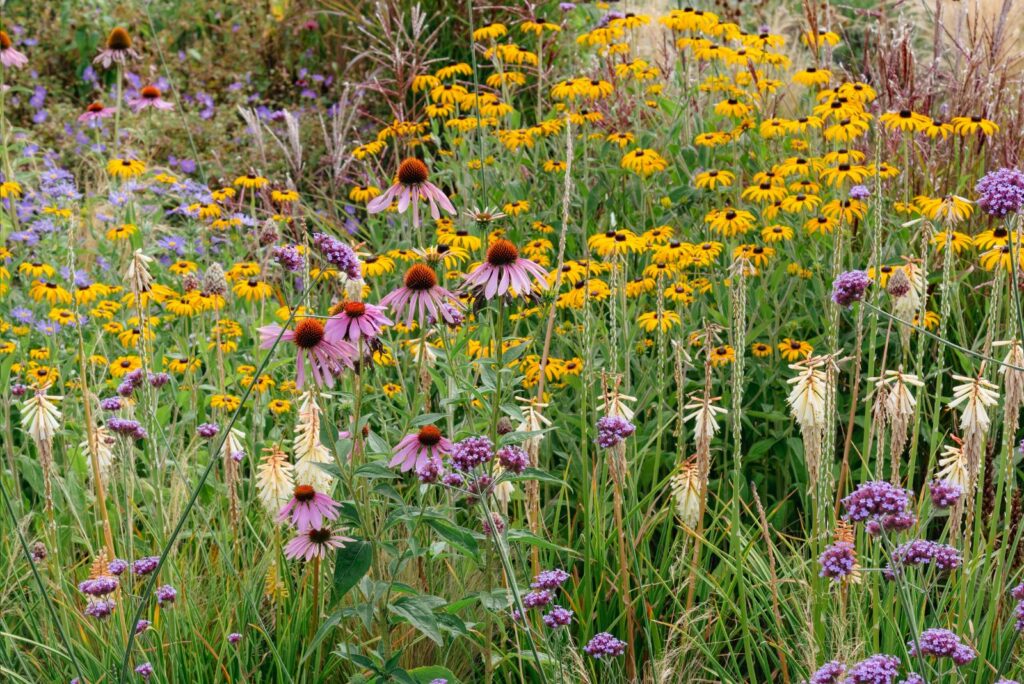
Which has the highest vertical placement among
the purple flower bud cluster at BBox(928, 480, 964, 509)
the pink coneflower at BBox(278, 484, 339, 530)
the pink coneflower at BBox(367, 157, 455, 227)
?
the pink coneflower at BBox(367, 157, 455, 227)

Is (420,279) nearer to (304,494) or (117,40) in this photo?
(304,494)

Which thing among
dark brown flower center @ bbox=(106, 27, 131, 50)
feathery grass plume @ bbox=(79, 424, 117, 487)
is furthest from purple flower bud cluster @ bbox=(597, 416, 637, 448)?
dark brown flower center @ bbox=(106, 27, 131, 50)

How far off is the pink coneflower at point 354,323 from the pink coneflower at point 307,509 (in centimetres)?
31

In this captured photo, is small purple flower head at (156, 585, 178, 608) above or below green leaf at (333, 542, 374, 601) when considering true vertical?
below

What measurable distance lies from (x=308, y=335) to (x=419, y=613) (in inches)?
24.3

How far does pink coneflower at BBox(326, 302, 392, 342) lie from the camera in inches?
83.6

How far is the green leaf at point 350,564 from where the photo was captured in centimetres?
220

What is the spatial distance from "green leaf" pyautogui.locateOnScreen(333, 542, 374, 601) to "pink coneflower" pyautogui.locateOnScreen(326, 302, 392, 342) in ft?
1.42

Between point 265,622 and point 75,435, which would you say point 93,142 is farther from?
point 265,622

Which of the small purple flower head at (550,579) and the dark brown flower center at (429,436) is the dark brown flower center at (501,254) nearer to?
the dark brown flower center at (429,436)

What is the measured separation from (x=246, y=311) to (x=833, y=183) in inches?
104

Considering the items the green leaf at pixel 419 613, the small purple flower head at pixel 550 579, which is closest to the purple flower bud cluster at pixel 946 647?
the small purple flower head at pixel 550 579

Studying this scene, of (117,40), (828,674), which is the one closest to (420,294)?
(828,674)

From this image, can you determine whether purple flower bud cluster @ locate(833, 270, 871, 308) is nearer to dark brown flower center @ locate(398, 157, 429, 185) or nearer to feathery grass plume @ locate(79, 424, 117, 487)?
dark brown flower center @ locate(398, 157, 429, 185)
